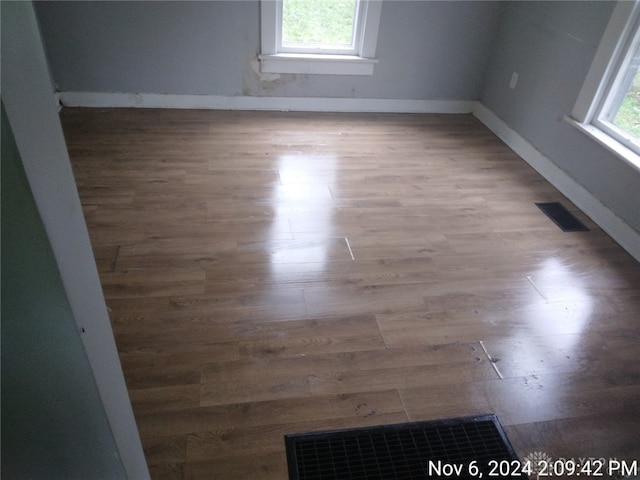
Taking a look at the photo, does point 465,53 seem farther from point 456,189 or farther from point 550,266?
point 550,266

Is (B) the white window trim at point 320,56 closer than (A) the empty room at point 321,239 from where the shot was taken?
No

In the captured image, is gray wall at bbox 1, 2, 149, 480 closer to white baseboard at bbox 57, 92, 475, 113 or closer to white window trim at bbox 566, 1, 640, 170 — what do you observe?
white window trim at bbox 566, 1, 640, 170

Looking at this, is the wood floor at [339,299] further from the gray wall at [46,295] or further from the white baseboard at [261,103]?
the gray wall at [46,295]

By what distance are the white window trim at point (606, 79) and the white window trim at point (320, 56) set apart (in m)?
1.52

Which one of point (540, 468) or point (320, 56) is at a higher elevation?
point (320, 56)

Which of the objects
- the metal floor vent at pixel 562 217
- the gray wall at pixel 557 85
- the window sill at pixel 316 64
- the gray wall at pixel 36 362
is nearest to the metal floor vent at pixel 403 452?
the gray wall at pixel 36 362

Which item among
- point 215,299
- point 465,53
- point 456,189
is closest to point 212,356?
point 215,299

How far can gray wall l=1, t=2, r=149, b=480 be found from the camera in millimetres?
473

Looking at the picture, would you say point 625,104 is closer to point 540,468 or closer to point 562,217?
point 562,217

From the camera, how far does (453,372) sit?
5.04 ft

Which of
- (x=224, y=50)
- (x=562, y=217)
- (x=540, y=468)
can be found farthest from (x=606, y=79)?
(x=224, y=50)

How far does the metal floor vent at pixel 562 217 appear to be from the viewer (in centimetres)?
239

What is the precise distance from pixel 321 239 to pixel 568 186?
168 centimetres

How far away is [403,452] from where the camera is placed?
4.21 ft
